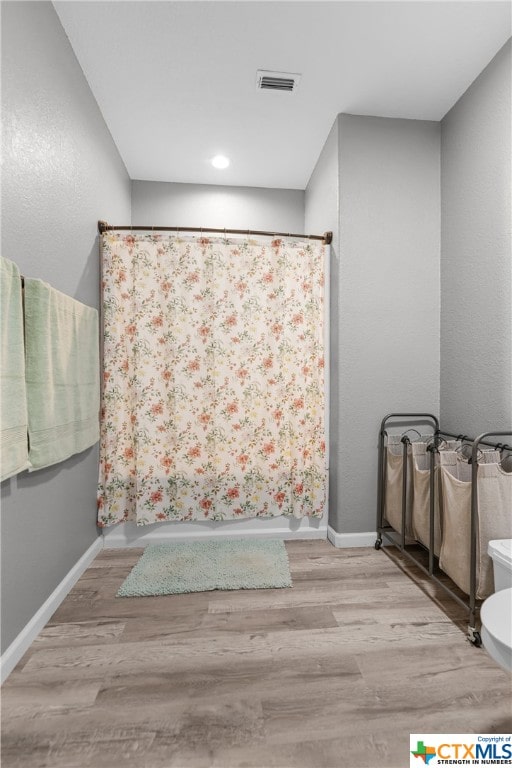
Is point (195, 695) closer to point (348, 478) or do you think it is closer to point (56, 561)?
point (56, 561)

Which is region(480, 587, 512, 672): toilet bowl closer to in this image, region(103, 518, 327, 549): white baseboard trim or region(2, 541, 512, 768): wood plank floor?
region(2, 541, 512, 768): wood plank floor

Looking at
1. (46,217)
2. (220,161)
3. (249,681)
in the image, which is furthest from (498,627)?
(220,161)

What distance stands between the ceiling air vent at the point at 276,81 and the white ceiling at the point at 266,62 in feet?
0.11

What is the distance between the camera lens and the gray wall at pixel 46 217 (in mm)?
1396

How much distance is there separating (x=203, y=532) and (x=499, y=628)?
1.86 m

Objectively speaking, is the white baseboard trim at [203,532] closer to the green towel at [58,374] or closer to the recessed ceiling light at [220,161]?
the green towel at [58,374]

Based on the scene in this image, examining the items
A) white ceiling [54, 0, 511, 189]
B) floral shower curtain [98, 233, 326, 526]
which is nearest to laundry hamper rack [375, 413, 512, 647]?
floral shower curtain [98, 233, 326, 526]

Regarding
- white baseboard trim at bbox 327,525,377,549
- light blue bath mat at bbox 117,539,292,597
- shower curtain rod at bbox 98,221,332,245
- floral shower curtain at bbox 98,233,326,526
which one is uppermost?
shower curtain rod at bbox 98,221,332,245

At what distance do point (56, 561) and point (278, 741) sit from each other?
1.21 meters

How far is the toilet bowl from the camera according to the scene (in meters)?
0.92

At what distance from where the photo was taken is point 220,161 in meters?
2.95

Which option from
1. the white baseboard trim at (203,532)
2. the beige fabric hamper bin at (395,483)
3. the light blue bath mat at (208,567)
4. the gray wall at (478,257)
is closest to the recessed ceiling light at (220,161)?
the gray wall at (478,257)

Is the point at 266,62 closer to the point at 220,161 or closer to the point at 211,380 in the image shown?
the point at 220,161

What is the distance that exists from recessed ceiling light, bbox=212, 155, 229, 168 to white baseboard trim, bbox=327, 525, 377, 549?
280cm
